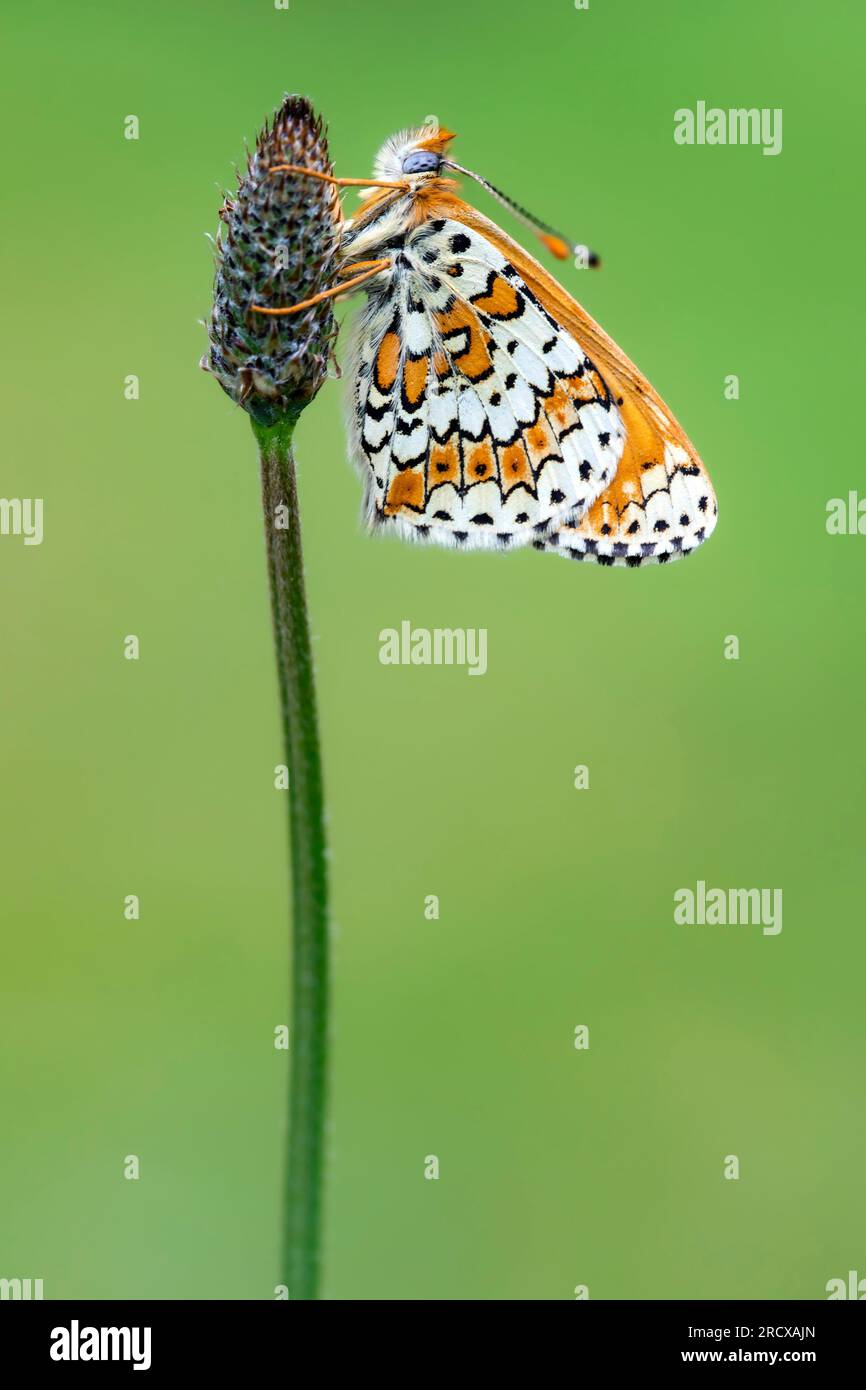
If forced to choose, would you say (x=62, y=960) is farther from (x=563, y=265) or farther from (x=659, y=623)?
(x=563, y=265)

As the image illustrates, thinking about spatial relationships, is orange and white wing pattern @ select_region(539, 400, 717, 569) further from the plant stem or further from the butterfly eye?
the plant stem

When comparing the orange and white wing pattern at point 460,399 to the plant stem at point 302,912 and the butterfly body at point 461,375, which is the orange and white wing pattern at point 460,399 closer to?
the butterfly body at point 461,375

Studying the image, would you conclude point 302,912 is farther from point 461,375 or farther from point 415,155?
point 415,155

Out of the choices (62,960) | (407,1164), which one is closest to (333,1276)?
(407,1164)

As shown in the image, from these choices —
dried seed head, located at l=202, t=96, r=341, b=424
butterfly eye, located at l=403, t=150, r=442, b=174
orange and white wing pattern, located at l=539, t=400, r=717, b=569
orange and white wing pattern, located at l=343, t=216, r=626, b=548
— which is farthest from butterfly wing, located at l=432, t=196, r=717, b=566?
dried seed head, located at l=202, t=96, r=341, b=424

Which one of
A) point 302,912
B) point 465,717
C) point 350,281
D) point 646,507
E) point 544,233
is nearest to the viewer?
point 302,912

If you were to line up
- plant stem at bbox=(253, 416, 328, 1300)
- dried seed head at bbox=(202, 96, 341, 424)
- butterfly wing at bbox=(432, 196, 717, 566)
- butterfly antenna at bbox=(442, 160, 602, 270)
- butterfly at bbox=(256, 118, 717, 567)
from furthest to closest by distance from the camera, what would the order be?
butterfly wing at bbox=(432, 196, 717, 566), butterfly at bbox=(256, 118, 717, 567), butterfly antenna at bbox=(442, 160, 602, 270), dried seed head at bbox=(202, 96, 341, 424), plant stem at bbox=(253, 416, 328, 1300)

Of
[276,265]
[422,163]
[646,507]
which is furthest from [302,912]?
[422,163]
